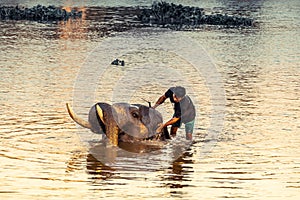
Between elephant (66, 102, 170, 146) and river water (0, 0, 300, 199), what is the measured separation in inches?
18.7

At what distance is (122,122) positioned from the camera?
18.0 metres

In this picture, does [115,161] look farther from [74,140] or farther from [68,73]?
[68,73]

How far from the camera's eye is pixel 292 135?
19250 millimetres

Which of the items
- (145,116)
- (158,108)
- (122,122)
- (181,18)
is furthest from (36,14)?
(122,122)

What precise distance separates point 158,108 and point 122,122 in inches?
180

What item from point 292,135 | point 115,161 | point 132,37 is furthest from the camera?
point 132,37

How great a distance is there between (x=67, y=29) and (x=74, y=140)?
96.4ft

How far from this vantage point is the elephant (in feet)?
58.7

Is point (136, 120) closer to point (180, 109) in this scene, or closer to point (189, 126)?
point (180, 109)

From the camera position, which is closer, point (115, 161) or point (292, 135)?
point (115, 161)

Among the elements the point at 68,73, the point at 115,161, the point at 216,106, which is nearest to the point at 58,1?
the point at 68,73

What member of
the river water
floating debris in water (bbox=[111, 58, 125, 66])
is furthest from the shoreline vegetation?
floating debris in water (bbox=[111, 58, 125, 66])

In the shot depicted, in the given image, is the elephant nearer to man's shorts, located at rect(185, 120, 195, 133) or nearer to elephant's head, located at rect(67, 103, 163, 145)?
elephant's head, located at rect(67, 103, 163, 145)

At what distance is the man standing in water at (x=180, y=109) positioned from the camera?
18.3 m
